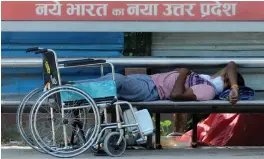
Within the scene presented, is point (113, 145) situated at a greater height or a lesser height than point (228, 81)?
lesser

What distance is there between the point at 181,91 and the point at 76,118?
0.99 metres

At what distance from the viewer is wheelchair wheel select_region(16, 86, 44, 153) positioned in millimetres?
4520

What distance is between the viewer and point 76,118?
454 centimetres

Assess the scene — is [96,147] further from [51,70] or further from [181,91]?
[181,91]

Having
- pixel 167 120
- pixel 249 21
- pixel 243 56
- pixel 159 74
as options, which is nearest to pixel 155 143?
pixel 159 74

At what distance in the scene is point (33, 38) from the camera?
5.21 m

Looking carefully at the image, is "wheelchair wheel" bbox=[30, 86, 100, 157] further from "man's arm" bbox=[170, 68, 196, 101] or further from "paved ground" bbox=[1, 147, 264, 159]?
"man's arm" bbox=[170, 68, 196, 101]

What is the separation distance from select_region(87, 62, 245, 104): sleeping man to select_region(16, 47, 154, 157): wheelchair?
0.23 m

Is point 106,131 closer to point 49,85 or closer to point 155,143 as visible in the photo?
point 49,85

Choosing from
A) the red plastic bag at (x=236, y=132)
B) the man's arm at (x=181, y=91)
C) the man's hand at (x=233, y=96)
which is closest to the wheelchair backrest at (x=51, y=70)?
the man's arm at (x=181, y=91)

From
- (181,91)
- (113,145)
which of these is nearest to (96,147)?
(113,145)

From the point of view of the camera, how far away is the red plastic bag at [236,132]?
6.16 metres

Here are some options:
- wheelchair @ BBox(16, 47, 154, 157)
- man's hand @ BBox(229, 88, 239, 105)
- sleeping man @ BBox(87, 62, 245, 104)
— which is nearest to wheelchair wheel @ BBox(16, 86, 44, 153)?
wheelchair @ BBox(16, 47, 154, 157)

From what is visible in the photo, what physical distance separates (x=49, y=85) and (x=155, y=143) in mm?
1481
